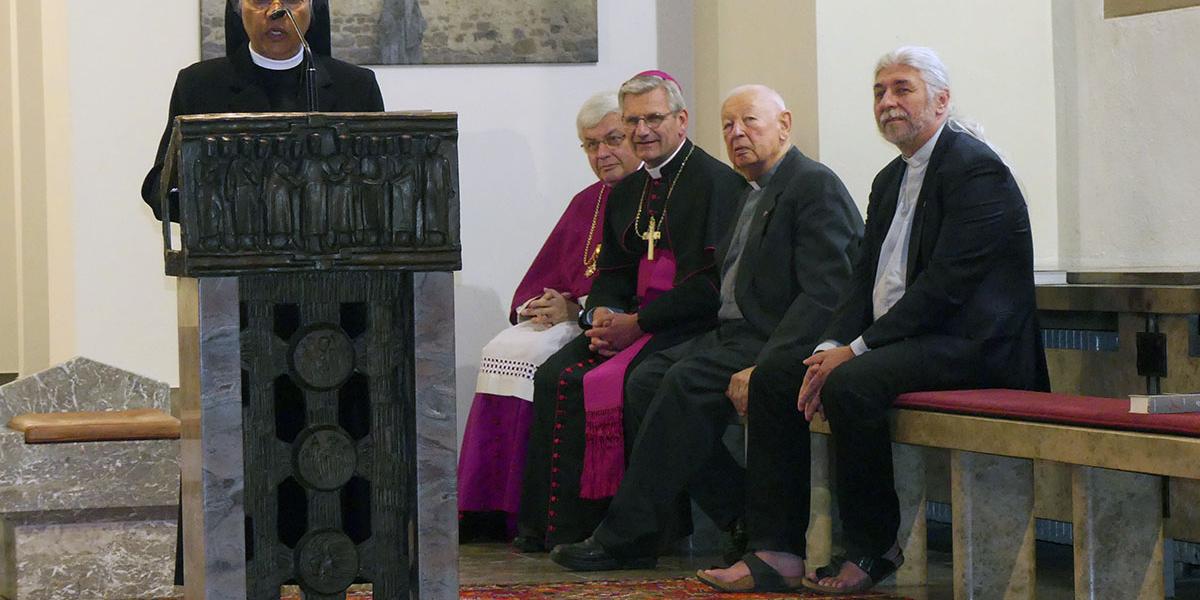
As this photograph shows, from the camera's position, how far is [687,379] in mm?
5023

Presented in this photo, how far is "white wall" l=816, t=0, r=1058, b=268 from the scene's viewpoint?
5.83 metres

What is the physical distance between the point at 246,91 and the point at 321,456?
50.3 inches

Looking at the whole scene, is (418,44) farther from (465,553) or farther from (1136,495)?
(1136,495)

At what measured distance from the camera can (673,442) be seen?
4988 millimetres

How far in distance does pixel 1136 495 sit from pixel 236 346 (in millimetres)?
2172

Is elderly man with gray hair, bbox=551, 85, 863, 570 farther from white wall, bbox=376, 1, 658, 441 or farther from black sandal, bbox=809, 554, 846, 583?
white wall, bbox=376, 1, 658, 441

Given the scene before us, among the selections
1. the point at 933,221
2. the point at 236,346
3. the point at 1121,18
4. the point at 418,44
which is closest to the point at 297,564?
the point at 236,346

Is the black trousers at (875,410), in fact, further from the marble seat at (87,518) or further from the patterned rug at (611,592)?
the marble seat at (87,518)

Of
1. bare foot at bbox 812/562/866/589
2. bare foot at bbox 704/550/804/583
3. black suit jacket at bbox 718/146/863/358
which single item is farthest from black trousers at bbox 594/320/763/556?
bare foot at bbox 812/562/866/589

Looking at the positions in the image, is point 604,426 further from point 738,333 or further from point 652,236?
point 652,236

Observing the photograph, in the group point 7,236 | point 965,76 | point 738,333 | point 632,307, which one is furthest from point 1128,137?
point 7,236

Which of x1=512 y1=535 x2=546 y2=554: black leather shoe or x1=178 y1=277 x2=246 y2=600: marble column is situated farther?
x1=512 y1=535 x2=546 y2=554: black leather shoe

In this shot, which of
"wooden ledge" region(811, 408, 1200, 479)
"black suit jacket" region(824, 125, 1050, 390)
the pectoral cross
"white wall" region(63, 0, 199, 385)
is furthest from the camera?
"white wall" region(63, 0, 199, 385)

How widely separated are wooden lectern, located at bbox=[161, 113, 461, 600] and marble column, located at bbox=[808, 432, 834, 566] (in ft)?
7.03
